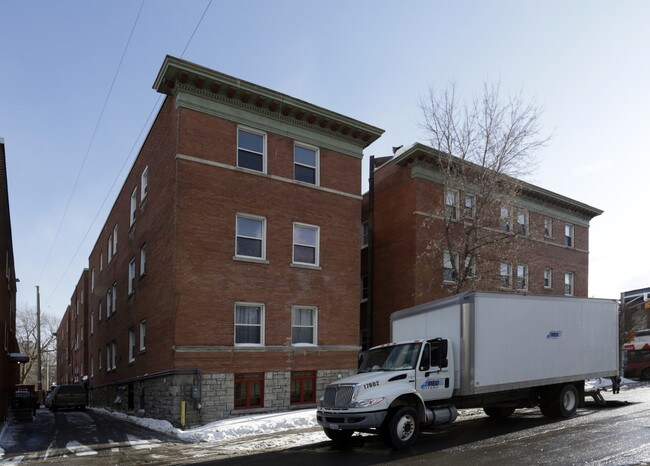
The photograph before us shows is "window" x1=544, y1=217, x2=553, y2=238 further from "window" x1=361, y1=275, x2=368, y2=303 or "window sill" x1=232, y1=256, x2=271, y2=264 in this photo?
"window sill" x1=232, y1=256, x2=271, y2=264

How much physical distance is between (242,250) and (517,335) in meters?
10.6

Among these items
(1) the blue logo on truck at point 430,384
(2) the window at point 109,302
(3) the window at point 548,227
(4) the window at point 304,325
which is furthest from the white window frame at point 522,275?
(2) the window at point 109,302

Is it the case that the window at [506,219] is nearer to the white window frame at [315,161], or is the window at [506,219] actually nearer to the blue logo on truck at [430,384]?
the white window frame at [315,161]

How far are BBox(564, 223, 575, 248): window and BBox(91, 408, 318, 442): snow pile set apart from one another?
2369cm

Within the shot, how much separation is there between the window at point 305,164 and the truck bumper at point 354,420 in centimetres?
1208

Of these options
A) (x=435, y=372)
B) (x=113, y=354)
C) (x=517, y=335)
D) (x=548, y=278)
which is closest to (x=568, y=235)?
(x=548, y=278)

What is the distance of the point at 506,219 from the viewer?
82.2 ft

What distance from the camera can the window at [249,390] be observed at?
19719mm

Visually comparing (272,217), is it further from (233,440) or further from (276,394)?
(233,440)

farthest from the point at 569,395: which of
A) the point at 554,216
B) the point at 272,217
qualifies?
the point at 554,216

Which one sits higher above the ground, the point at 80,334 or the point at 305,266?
the point at 305,266

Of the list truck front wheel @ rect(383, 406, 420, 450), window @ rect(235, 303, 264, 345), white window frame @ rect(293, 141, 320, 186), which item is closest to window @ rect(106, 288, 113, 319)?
window @ rect(235, 303, 264, 345)

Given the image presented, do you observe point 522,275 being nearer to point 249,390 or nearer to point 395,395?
point 249,390

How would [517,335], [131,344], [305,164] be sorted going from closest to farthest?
[517,335] → [305,164] → [131,344]
